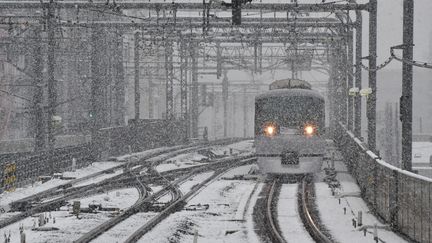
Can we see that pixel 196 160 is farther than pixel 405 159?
Yes

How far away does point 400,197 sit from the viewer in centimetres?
1373

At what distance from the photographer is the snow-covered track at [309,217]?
42.4 feet

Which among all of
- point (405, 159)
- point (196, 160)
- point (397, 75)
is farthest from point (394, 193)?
point (397, 75)

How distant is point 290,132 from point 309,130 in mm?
640

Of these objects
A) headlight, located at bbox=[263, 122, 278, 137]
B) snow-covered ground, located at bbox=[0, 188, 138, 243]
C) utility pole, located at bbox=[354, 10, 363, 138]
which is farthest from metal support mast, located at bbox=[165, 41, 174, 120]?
snow-covered ground, located at bbox=[0, 188, 138, 243]

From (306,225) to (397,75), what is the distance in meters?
128

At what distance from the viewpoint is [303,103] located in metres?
24.3

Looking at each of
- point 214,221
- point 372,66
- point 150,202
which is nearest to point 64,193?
point 150,202

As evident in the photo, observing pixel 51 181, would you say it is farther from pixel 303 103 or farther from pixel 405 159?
pixel 405 159

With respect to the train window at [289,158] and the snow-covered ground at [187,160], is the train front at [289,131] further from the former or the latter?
the snow-covered ground at [187,160]

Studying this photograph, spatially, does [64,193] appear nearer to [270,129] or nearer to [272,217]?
[270,129]

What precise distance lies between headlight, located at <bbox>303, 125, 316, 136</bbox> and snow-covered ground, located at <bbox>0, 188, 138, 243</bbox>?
6.98 meters

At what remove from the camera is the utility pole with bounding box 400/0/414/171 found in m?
15.2

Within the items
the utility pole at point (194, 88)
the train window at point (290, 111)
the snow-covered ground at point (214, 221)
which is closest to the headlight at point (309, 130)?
the train window at point (290, 111)
